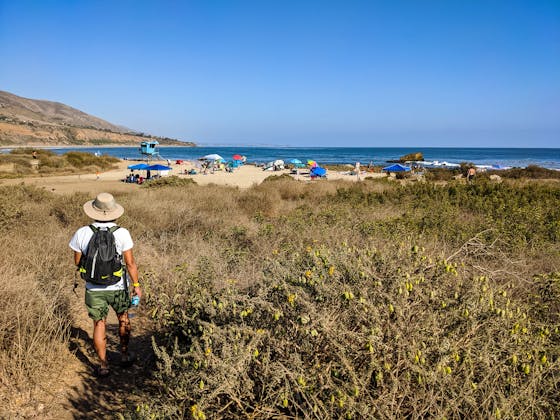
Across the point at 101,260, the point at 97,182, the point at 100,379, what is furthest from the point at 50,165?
the point at 100,379

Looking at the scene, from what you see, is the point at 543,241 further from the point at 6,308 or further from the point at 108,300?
the point at 6,308

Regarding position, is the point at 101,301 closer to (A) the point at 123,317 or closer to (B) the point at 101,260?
(A) the point at 123,317

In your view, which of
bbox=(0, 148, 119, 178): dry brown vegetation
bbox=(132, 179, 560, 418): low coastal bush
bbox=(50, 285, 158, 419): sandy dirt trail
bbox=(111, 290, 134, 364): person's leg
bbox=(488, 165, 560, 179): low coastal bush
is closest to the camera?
bbox=(132, 179, 560, 418): low coastal bush

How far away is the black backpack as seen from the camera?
3479 millimetres

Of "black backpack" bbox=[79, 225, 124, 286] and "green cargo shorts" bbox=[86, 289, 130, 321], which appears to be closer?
"black backpack" bbox=[79, 225, 124, 286]

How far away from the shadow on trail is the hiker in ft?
0.34

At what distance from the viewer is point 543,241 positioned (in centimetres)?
605

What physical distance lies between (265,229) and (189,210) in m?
3.16

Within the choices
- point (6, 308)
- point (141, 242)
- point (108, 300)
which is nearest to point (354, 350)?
point (108, 300)

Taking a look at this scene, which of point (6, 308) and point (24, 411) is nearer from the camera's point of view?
point (24, 411)

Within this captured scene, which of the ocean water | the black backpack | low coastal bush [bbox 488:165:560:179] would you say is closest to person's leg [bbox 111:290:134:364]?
the black backpack

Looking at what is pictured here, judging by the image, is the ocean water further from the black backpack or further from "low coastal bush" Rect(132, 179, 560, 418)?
the black backpack

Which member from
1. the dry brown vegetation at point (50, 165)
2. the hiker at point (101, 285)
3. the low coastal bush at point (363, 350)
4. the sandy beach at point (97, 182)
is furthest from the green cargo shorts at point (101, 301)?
the dry brown vegetation at point (50, 165)

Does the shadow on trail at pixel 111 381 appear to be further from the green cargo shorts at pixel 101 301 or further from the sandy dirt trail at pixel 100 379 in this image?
the green cargo shorts at pixel 101 301
